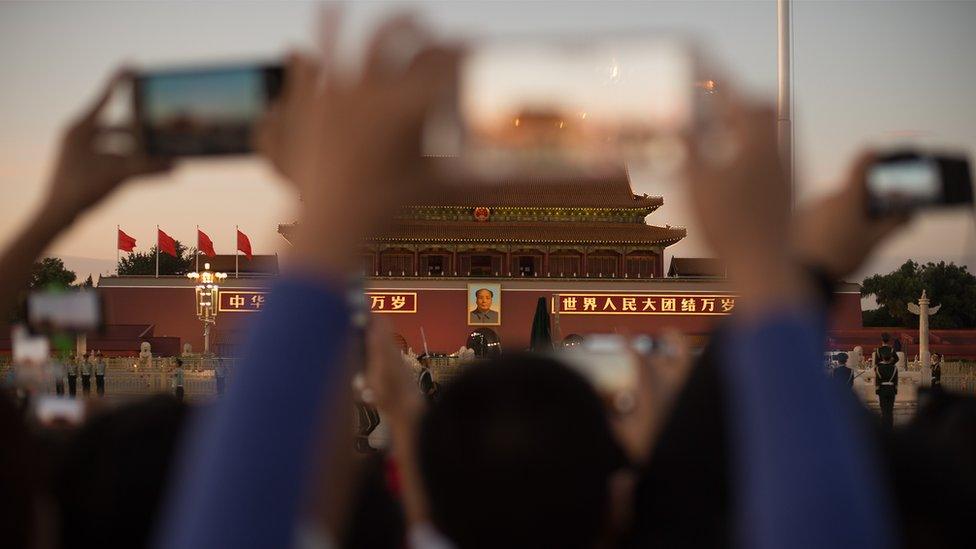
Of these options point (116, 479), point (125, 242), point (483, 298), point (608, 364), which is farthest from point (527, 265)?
point (116, 479)

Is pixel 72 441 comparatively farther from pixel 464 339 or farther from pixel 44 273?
pixel 44 273

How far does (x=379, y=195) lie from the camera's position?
3.18ft

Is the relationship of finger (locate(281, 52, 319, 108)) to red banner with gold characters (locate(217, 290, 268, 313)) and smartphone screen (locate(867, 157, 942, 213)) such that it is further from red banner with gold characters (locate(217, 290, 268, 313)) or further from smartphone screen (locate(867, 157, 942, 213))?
red banner with gold characters (locate(217, 290, 268, 313))

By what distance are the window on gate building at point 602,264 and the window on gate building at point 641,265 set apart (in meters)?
0.51

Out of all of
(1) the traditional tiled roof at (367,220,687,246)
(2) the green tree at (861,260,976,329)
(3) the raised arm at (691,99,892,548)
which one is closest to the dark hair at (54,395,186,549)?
(3) the raised arm at (691,99,892,548)

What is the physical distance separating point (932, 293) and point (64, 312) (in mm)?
55778

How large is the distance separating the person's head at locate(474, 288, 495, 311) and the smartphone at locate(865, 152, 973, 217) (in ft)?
113

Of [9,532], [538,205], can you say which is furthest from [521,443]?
[538,205]

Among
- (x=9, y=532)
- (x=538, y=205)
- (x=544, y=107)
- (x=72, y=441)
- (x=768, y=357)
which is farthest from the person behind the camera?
(x=538, y=205)

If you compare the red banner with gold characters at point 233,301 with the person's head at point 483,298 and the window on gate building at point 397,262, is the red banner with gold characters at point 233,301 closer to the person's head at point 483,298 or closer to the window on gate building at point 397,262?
the window on gate building at point 397,262

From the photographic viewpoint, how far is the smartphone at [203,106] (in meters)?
1.38

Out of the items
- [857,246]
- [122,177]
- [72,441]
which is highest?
[122,177]

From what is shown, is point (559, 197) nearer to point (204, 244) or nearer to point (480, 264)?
point (480, 264)

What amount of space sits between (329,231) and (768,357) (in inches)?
16.0
